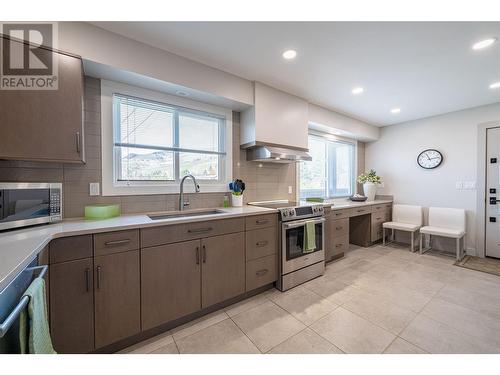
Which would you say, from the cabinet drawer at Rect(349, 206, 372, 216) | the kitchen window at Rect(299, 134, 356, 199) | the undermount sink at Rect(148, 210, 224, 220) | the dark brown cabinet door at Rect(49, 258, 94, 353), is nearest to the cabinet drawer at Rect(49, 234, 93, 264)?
the dark brown cabinet door at Rect(49, 258, 94, 353)

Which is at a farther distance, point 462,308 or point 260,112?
point 260,112

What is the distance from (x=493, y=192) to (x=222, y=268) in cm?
440

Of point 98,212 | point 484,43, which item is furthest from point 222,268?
point 484,43

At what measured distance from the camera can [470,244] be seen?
3.39 metres

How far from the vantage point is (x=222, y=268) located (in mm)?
1887

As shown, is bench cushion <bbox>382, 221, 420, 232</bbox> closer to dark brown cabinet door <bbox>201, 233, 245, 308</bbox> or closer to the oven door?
the oven door

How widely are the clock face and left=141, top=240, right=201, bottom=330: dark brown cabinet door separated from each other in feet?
14.6

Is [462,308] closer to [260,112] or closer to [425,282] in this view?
[425,282]

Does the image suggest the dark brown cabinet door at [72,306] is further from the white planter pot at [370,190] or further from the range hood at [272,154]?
the white planter pot at [370,190]

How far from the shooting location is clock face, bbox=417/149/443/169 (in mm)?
3686

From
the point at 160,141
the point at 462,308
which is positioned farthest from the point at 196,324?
the point at 462,308

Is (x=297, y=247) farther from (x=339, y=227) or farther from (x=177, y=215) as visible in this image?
(x=177, y=215)
